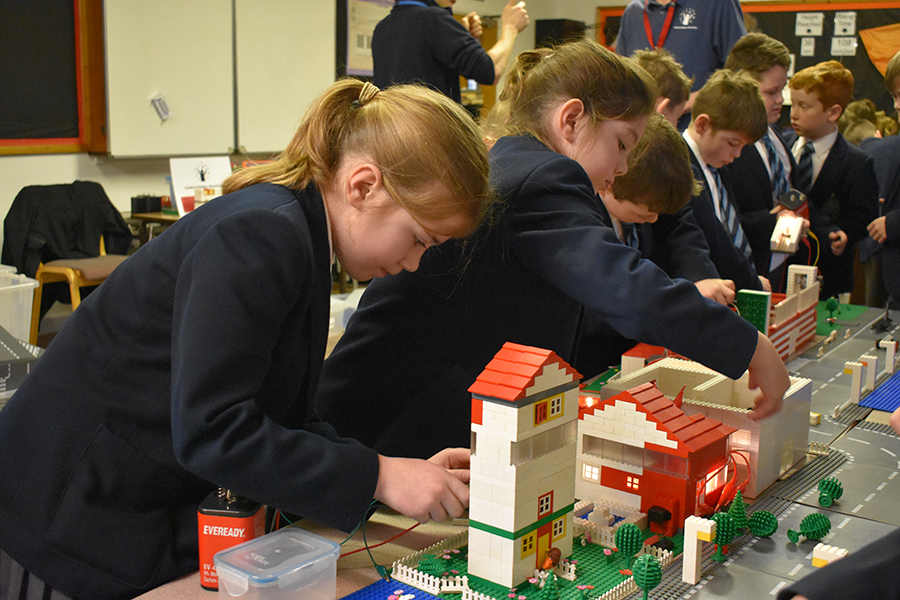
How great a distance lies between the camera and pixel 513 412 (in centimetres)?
96

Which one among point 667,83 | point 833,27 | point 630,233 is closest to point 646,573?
point 630,233

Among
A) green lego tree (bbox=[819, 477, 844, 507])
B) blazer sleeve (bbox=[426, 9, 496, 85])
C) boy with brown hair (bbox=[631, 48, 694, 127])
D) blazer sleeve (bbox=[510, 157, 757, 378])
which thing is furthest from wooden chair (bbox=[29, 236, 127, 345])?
green lego tree (bbox=[819, 477, 844, 507])

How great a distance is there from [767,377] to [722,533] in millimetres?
328

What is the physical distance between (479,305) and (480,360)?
0.31 ft

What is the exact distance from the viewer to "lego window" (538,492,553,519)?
1.01 m

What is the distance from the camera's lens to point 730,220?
281 centimetres

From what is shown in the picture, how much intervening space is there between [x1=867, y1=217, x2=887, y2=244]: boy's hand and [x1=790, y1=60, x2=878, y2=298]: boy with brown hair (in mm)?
52

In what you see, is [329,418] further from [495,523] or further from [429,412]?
[495,523]

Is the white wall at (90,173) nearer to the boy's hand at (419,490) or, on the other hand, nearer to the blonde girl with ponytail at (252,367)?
the blonde girl with ponytail at (252,367)

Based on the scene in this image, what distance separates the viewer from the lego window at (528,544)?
994mm

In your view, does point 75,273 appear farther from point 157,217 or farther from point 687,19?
point 687,19

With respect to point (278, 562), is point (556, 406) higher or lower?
higher

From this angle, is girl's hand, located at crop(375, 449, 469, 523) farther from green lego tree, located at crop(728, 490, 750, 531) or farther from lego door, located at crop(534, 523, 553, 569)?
green lego tree, located at crop(728, 490, 750, 531)

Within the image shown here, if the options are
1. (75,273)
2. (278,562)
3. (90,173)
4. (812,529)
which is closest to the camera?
(278,562)
